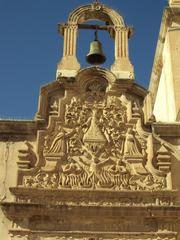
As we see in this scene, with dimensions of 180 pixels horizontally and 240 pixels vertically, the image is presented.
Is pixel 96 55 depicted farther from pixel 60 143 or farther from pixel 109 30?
pixel 60 143

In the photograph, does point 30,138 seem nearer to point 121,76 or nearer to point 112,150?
point 112,150

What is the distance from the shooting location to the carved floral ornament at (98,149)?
9854 mm

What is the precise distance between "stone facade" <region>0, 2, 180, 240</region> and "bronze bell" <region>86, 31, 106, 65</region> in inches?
28.6

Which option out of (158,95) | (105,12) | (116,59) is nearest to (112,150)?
(116,59)

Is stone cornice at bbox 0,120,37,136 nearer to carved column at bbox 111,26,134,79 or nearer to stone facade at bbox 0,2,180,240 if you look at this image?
Result: stone facade at bbox 0,2,180,240

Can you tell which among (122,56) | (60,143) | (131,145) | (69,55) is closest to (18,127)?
(60,143)

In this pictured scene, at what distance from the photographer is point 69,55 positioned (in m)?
11.7

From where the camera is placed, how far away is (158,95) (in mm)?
15375

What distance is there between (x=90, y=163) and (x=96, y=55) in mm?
3478

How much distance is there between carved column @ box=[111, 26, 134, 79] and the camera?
11.4 m

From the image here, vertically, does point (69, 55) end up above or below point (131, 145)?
above

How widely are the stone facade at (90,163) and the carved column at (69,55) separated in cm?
Answer: 2

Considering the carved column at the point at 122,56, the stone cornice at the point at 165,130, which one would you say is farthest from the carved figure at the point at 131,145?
the carved column at the point at 122,56

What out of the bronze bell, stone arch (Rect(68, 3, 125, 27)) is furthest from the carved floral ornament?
stone arch (Rect(68, 3, 125, 27))
